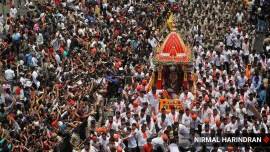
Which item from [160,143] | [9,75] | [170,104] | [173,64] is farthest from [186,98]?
[9,75]

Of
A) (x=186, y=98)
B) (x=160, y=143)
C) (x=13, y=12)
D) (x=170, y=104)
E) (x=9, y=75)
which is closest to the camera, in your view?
(x=160, y=143)

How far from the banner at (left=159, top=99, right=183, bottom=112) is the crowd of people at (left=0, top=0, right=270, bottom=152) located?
0.22 m

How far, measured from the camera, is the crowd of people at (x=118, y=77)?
2016 cm

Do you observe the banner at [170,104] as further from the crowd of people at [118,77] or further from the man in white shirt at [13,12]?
the man in white shirt at [13,12]

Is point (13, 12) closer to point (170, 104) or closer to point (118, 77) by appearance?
point (118, 77)

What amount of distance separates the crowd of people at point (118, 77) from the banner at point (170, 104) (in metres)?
0.22

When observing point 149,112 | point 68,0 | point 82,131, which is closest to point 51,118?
point 82,131

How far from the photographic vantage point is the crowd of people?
66.1 feet

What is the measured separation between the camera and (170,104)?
22766mm

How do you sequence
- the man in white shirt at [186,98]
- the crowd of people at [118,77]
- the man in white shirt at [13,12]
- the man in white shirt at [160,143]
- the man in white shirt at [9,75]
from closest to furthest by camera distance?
the man in white shirt at [160,143], the crowd of people at [118,77], the man in white shirt at [186,98], the man in white shirt at [9,75], the man in white shirt at [13,12]

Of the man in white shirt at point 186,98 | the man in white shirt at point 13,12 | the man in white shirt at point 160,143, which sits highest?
the man in white shirt at point 13,12

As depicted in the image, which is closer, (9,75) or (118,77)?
(9,75)

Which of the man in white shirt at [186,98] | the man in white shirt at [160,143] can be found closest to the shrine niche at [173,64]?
the man in white shirt at [186,98]

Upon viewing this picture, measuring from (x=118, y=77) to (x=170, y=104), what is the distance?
123 inches
